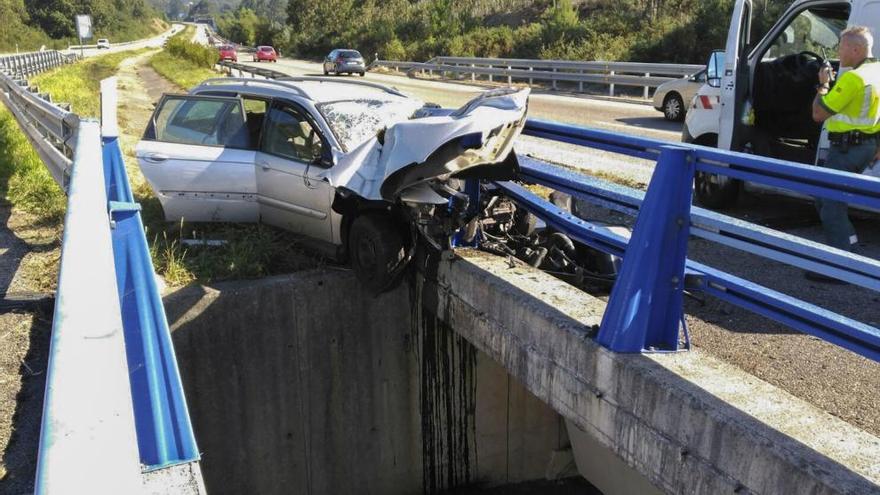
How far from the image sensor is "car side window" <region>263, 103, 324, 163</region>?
6.34 meters

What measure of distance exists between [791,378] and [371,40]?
179 feet

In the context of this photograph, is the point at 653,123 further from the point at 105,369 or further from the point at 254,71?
the point at 105,369

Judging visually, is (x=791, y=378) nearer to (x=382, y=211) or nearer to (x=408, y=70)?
(x=382, y=211)

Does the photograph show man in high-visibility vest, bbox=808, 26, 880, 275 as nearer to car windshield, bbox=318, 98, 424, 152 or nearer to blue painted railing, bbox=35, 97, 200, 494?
car windshield, bbox=318, 98, 424, 152

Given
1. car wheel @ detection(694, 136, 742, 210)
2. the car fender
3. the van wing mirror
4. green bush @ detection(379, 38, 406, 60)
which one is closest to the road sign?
green bush @ detection(379, 38, 406, 60)

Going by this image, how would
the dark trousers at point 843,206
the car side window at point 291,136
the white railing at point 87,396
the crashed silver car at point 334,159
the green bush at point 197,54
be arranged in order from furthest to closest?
the green bush at point 197,54 < the car side window at point 291,136 < the dark trousers at point 843,206 < the crashed silver car at point 334,159 < the white railing at point 87,396

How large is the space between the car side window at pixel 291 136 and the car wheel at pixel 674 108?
1184 cm

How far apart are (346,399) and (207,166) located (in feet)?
8.05

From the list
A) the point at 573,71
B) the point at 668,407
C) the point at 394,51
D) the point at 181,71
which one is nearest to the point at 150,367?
the point at 668,407

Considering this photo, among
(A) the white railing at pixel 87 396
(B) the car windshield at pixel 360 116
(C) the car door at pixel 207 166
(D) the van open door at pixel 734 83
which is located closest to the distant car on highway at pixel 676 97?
(D) the van open door at pixel 734 83

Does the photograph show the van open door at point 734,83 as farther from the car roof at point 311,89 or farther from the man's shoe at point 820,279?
the car roof at point 311,89

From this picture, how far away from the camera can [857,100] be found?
549 cm

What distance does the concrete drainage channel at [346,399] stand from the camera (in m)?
6.22

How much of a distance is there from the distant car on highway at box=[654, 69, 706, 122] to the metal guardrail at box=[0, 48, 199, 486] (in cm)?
1432
